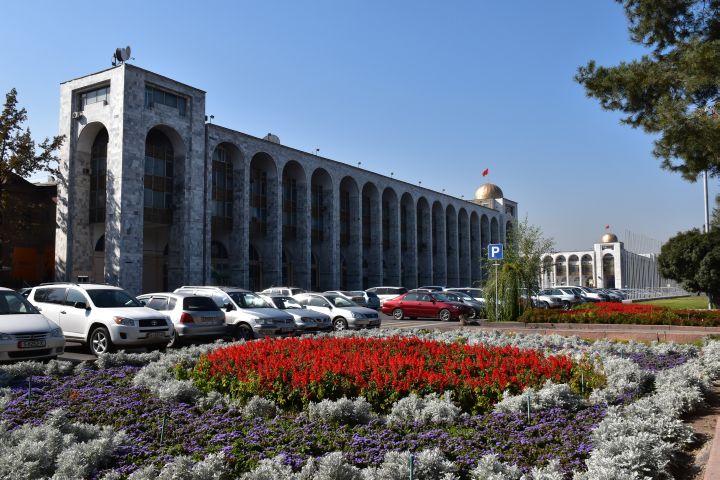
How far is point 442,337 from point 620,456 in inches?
347

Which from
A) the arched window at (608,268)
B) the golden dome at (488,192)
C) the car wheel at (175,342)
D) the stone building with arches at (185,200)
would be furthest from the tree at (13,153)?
the arched window at (608,268)

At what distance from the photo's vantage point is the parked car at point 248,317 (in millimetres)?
15234

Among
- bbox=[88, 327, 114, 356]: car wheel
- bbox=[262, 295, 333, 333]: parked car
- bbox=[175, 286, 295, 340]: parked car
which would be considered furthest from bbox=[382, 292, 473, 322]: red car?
bbox=[88, 327, 114, 356]: car wheel

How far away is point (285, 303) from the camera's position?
19.6 metres

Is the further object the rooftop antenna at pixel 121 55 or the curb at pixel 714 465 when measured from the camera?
the rooftop antenna at pixel 121 55

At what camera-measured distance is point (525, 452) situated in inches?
185

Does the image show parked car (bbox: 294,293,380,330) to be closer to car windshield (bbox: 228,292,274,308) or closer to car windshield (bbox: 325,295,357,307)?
car windshield (bbox: 325,295,357,307)

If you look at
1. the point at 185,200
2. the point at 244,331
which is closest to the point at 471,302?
the point at 244,331

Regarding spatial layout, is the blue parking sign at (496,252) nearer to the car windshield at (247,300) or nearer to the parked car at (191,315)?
the car windshield at (247,300)

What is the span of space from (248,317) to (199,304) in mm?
1390

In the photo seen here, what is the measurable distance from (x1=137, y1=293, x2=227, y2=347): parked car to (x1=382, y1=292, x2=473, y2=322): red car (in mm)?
12730

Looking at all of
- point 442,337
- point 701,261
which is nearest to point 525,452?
point 442,337

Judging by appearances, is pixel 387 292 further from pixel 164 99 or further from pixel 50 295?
pixel 50 295

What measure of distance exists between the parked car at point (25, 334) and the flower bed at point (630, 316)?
1297cm
